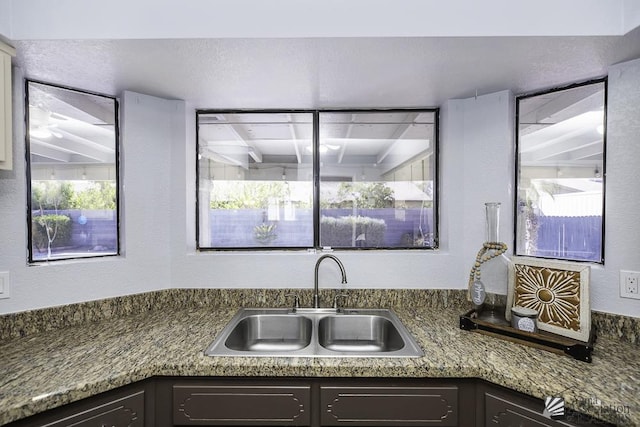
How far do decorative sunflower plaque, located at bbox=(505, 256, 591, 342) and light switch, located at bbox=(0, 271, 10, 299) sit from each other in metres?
2.54

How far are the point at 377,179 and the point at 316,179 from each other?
0.43 m

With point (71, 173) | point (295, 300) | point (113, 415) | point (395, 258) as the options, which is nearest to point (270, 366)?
point (113, 415)

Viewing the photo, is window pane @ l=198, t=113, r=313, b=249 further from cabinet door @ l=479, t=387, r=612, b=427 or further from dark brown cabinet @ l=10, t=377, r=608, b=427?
cabinet door @ l=479, t=387, r=612, b=427

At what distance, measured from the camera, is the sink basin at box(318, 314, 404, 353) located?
1.78m

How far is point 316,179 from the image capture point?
2076 millimetres

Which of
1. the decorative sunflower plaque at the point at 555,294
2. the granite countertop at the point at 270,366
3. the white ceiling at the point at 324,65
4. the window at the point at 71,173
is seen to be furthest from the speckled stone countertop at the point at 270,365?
the white ceiling at the point at 324,65

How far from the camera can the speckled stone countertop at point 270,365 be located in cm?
100

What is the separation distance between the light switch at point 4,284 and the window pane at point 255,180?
3.06ft

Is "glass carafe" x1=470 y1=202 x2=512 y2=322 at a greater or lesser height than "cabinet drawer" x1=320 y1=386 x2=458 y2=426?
greater

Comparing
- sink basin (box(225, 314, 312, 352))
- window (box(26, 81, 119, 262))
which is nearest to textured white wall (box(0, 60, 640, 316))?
window (box(26, 81, 119, 262))

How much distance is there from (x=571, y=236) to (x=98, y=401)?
2347 mm

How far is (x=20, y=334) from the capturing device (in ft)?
4.86

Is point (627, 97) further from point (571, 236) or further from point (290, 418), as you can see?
point (290, 418)

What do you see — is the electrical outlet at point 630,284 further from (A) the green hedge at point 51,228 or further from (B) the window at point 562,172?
(A) the green hedge at point 51,228
